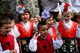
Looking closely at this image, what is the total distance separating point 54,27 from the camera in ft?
19.6

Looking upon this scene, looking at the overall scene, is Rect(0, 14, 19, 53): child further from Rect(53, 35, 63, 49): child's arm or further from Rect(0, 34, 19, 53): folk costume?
Rect(53, 35, 63, 49): child's arm

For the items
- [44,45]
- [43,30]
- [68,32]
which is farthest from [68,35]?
[43,30]

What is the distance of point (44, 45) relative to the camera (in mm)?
5340

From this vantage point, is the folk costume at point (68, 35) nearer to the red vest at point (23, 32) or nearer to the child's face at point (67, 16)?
the child's face at point (67, 16)

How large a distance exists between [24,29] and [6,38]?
43.1 inches

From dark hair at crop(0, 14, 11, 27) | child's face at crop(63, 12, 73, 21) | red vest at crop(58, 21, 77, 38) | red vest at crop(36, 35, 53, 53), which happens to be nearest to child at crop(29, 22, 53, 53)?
red vest at crop(36, 35, 53, 53)

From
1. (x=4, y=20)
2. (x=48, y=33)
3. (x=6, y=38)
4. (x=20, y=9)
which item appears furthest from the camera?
(x=20, y=9)

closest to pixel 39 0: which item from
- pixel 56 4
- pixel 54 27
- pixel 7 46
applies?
pixel 56 4

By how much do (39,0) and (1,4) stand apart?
797 millimetres

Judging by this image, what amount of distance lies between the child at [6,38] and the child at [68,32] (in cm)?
129

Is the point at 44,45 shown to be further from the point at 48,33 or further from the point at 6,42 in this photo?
the point at 6,42

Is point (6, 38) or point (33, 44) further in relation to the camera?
point (33, 44)

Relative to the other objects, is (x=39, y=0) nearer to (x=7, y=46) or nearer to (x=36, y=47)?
(x=36, y=47)

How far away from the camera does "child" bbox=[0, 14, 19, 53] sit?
4.45m
